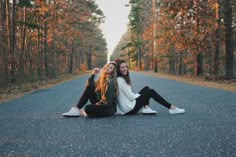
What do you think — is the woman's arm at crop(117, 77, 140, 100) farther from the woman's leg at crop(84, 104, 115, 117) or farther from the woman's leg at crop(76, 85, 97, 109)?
the woman's leg at crop(76, 85, 97, 109)

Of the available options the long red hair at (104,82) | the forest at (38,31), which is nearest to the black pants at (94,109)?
the long red hair at (104,82)

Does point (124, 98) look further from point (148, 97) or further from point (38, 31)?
point (38, 31)

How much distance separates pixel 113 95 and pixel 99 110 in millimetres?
496

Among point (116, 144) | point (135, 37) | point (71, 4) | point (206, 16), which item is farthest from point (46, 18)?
point (135, 37)

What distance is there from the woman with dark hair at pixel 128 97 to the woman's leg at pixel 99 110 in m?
0.36

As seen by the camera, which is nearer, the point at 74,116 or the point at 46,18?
the point at 74,116

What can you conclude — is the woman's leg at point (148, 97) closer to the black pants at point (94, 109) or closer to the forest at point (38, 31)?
the black pants at point (94, 109)

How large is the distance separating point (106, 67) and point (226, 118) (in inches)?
119

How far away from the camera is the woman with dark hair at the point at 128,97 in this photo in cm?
851

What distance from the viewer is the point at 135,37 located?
251 ft

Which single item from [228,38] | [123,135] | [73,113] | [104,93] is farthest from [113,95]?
[228,38]

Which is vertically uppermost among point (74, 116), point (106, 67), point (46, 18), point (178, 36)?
point (46, 18)

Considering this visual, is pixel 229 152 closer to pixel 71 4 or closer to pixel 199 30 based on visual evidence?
pixel 199 30

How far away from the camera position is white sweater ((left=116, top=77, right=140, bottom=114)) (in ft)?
27.8
